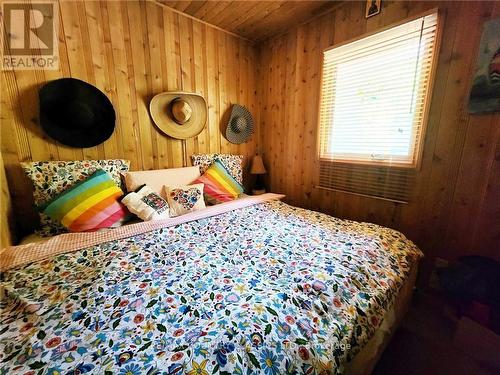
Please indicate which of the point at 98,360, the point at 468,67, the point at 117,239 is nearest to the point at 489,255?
the point at 468,67

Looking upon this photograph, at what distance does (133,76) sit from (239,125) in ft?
3.95

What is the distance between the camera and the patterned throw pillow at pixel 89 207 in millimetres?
1434

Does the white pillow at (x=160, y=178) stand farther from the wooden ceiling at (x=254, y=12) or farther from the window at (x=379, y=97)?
the wooden ceiling at (x=254, y=12)

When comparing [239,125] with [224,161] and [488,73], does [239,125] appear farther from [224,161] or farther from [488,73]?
[488,73]

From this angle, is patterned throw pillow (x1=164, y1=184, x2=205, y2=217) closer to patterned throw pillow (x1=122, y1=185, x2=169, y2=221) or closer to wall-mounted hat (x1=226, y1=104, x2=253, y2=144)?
patterned throw pillow (x1=122, y1=185, x2=169, y2=221)

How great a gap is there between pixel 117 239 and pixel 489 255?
2.41 metres

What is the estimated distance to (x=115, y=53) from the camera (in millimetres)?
1839

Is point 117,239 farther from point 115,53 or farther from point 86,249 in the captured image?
point 115,53

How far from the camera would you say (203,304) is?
31.2 inches

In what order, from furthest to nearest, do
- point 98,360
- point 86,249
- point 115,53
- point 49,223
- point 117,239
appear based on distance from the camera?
point 115,53, point 49,223, point 117,239, point 86,249, point 98,360

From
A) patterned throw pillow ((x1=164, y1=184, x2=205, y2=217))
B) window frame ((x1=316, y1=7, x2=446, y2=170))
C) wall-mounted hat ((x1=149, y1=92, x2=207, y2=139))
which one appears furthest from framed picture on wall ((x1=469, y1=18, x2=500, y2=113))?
wall-mounted hat ((x1=149, y1=92, x2=207, y2=139))

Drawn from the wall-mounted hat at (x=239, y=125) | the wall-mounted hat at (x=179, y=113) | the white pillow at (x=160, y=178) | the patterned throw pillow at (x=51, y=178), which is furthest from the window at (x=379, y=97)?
the patterned throw pillow at (x=51, y=178)

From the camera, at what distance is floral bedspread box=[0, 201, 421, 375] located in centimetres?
61

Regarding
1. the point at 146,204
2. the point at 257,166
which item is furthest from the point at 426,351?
the point at 257,166
